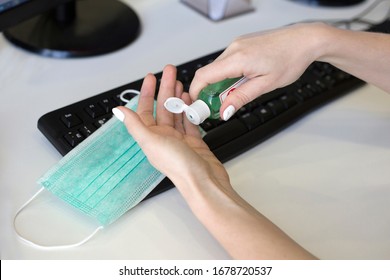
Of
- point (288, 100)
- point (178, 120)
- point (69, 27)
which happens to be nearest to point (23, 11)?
point (69, 27)

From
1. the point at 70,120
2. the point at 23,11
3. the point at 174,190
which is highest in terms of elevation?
the point at 23,11

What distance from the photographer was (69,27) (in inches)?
36.2

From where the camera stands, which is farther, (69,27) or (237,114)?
(69,27)

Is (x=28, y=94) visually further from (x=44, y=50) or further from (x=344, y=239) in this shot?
(x=344, y=239)

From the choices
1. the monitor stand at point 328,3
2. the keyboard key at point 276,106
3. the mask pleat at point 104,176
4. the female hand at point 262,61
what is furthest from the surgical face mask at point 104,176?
the monitor stand at point 328,3

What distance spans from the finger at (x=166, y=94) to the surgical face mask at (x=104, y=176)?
0.16ft

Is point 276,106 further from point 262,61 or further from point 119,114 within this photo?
point 119,114

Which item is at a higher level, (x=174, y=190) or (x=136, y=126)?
(x=136, y=126)

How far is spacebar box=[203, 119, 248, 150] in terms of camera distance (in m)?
0.70

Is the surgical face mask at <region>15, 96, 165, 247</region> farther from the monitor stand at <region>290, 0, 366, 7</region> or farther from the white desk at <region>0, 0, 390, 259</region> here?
the monitor stand at <region>290, 0, 366, 7</region>

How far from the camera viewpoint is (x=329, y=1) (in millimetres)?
1112

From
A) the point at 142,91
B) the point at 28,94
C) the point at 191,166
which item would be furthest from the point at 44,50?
the point at 191,166

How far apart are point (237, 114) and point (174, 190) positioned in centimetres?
16

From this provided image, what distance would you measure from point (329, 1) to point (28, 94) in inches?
26.8
